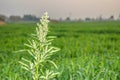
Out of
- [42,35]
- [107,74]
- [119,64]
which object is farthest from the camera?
[119,64]

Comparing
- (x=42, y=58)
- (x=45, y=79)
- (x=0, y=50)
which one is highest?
(x=42, y=58)

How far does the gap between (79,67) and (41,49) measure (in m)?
3.28

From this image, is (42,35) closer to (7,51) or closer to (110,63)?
(110,63)

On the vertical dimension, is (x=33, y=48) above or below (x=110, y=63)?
above

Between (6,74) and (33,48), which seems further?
(6,74)

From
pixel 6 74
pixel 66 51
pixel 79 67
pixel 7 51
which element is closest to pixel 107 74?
pixel 79 67

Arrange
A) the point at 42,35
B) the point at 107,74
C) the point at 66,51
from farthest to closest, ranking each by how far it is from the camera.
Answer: the point at 66,51, the point at 107,74, the point at 42,35

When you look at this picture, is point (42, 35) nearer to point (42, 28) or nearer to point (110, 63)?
point (42, 28)

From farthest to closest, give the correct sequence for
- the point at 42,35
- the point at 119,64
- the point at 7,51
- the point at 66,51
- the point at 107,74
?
the point at 7,51
the point at 66,51
the point at 119,64
the point at 107,74
the point at 42,35

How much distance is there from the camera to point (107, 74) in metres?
4.67

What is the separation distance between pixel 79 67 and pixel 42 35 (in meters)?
3.32

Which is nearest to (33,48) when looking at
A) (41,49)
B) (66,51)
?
(41,49)

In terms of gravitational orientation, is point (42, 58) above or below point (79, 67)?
above

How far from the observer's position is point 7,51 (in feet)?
36.9
